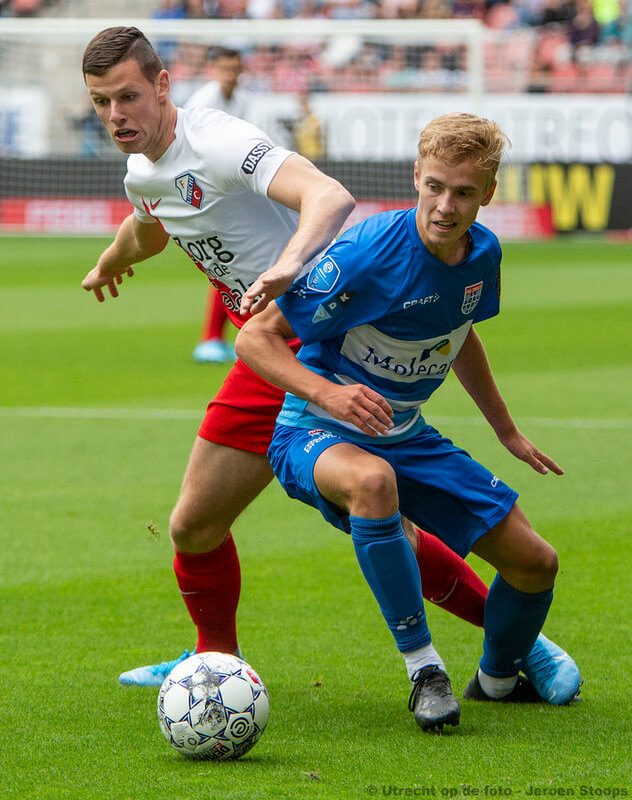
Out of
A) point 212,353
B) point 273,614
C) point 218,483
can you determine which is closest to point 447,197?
point 218,483

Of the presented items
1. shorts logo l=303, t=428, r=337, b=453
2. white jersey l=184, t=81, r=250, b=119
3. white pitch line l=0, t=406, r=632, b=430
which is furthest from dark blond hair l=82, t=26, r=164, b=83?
white jersey l=184, t=81, r=250, b=119

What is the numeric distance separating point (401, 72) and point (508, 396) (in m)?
12.3

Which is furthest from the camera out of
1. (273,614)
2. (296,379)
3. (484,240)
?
(273,614)

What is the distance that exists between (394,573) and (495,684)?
0.64 meters

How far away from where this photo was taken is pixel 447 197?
11.4 feet

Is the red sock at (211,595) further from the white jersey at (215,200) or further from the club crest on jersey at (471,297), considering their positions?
the club crest on jersey at (471,297)

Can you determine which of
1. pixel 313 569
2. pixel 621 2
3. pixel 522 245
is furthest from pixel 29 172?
pixel 313 569

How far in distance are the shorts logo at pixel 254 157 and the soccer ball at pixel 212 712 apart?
1.43 metres

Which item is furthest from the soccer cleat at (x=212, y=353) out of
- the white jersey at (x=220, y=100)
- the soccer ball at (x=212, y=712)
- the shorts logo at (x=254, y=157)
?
the soccer ball at (x=212, y=712)

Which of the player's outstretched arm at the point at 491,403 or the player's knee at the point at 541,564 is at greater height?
the player's outstretched arm at the point at 491,403

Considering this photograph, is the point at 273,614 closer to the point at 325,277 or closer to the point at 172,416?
the point at 325,277

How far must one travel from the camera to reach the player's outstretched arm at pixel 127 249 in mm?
4410

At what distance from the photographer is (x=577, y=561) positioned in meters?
5.46

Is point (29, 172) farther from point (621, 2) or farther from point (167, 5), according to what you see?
point (621, 2)
